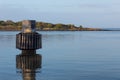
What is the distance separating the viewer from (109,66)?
3619 cm

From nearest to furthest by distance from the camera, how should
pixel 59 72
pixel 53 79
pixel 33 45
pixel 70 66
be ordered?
pixel 53 79, pixel 59 72, pixel 70 66, pixel 33 45

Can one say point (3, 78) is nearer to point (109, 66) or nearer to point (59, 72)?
point (59, 72)

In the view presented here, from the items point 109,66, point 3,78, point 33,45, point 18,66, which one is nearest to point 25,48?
point 33,45

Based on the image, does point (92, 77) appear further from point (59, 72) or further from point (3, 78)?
point (3, 78)

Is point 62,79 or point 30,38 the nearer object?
point 62,79

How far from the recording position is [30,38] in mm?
51156

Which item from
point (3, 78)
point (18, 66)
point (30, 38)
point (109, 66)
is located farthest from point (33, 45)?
point (3, 78)

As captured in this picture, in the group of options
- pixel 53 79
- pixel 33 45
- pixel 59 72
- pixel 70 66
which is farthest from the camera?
pixel 33 45

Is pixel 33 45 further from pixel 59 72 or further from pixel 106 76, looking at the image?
pixel 106 76

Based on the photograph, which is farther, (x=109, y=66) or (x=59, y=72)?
(x=109, y=66)

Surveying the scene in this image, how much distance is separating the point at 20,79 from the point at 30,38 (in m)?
23.9

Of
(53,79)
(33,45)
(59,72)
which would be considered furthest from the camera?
(33,45)

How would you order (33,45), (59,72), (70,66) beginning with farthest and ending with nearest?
(33,45) < (70,66) < (59,72)

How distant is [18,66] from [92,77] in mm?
11672
